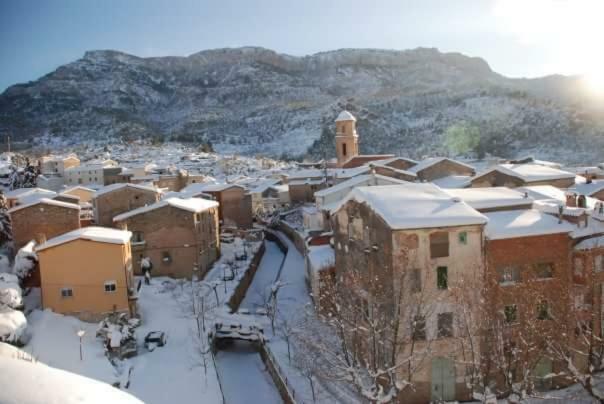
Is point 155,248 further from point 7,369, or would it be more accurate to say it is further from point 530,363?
point 7,369

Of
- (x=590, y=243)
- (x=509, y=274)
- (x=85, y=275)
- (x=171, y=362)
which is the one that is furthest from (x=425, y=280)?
(x=85, y=275)

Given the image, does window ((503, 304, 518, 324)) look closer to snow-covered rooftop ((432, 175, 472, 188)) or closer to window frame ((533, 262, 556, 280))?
window frame ((533, 262, 556, 280))

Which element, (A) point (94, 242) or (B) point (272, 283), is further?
(B) point (272, 283)

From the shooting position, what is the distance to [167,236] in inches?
1217

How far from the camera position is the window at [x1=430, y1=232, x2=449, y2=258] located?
63.3ft

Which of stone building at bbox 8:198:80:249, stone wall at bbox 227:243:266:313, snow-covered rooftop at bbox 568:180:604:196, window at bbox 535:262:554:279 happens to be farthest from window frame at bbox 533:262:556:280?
stone building at bbox 8:198:80:249

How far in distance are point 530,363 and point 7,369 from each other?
50.0 feet

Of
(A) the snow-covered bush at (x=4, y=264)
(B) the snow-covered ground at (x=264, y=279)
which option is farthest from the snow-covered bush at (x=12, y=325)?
(B) the snow-covered ground at (x=264, y=279)

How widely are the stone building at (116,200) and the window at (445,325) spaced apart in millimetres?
22336

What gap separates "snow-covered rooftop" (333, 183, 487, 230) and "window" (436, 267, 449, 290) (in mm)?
1641

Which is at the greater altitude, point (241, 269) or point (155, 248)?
point (155, 248)

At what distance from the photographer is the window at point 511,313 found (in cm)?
1976

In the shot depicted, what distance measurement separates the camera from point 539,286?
19.1 meters

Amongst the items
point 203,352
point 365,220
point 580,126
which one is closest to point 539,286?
point 365,220
